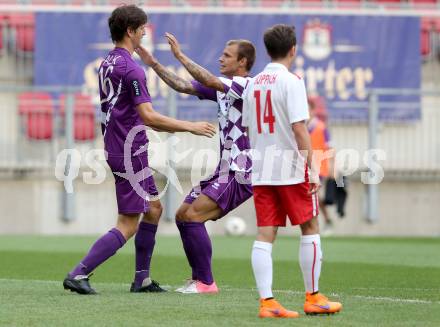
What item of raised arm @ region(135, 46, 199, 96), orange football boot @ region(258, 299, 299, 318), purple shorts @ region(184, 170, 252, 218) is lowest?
orange football boot @ region(258, 299, 299, 318)

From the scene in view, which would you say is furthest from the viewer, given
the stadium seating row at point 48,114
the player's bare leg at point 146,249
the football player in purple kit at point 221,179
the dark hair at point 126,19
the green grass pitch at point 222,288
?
the stadium seating row at point 48,114

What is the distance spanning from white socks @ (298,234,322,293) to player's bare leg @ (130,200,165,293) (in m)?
1.86

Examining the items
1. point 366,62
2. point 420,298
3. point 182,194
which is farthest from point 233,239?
point 420,298

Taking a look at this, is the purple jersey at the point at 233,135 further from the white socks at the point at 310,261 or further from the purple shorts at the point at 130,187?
the white socks at the point at 310,261

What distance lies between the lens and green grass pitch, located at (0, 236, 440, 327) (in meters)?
7.32

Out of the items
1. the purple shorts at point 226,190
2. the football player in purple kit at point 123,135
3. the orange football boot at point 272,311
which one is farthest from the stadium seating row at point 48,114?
the orange football boot at point 272,311

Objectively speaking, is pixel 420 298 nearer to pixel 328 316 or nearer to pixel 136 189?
pixel 328 316

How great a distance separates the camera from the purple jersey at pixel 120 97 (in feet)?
28.7

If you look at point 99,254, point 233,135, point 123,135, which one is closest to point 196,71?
point 233,135

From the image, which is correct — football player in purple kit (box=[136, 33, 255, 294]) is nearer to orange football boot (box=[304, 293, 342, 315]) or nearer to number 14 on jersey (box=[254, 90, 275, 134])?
number 14 on jersey (box=[254, 90, 275, 134])

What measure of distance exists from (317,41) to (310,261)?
1474 cm

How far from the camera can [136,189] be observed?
29.0 ft

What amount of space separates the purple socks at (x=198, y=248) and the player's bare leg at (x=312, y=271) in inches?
71.8

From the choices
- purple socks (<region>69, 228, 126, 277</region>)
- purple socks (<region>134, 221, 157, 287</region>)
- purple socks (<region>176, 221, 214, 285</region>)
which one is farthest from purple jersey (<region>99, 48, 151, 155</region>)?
purple socks (<region>176, 221, 214, 285</region>)
